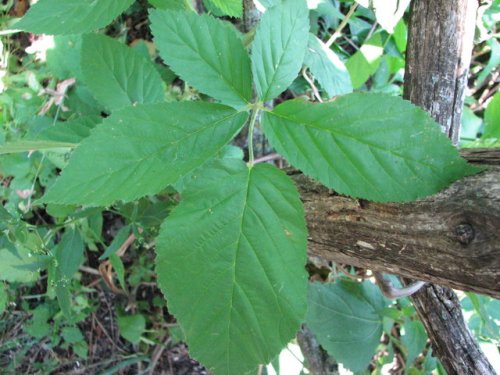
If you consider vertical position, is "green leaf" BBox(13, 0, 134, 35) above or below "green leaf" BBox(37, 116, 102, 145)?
above

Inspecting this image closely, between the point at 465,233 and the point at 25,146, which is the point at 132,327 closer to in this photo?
the point at 25,146

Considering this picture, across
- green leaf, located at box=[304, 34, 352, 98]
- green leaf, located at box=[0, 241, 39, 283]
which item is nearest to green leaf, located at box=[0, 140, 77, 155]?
green leaf, located at box=[0, 241, 39, 283]

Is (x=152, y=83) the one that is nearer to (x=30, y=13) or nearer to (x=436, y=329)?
(x=30, y=13)

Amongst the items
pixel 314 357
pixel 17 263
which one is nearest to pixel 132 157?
pixel 17 263

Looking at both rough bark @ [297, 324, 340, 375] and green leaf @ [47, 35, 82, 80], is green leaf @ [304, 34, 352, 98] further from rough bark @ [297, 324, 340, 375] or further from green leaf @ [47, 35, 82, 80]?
rough bark @ [297, 324, 340, 375]

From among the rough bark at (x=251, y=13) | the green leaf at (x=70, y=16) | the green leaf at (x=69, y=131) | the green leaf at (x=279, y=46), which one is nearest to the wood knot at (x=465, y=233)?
the green leaf at (x=279, y=46)
